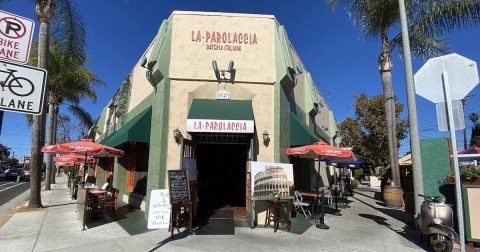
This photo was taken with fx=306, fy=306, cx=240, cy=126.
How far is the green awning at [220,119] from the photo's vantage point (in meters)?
9.12

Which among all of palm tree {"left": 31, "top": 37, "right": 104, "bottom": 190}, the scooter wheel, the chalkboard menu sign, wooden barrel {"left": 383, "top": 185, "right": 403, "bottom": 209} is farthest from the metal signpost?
palm tree {"left": 31, "top": 37, "right": 104, "bottom": 190}

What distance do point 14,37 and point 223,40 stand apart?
298 inches

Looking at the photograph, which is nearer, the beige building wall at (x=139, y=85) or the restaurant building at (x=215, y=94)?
the restaurant building at (x=215, y=94)

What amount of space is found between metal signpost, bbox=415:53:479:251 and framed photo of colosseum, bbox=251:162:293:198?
5.03 m

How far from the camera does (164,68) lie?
9.80 metres

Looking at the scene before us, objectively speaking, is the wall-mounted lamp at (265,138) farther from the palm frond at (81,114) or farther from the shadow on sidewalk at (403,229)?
the palm frond at (81,114)

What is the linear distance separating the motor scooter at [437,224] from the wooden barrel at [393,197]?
7.51 metres

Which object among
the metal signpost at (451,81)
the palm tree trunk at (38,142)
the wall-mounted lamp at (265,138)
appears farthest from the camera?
the palm tree trunk at (38,142)

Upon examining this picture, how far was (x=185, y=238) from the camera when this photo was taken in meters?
7.49

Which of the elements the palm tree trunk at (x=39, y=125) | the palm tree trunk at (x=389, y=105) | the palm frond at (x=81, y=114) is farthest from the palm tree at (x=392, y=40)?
the palm frond at (x=81, y=114)

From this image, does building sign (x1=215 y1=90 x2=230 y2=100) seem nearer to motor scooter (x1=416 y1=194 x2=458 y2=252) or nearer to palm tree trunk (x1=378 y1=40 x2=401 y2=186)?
motor scooter (x1=416 y1=194 x2=458 y2=252)

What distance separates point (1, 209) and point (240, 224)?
443 inches

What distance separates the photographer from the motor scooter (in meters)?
6.41

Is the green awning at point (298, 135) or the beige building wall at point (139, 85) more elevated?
the beige building wall at point (139, 85)
